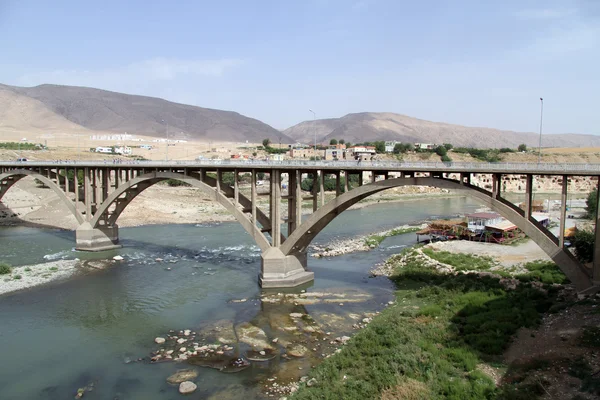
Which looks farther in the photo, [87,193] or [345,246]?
→ [87,193]

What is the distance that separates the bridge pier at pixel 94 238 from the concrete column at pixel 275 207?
1938cm

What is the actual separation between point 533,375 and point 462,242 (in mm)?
24277

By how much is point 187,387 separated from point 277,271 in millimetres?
12763

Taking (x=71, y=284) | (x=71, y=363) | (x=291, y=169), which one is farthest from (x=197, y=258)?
(x=71, y=363)

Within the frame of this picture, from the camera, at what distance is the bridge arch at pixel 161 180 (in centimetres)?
2930

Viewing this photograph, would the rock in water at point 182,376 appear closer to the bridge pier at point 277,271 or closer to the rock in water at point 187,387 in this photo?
the rock in water at point 187,387

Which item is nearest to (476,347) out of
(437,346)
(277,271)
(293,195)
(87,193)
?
(437,346)

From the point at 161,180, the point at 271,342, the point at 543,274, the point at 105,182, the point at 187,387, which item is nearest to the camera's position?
the point at 187,387

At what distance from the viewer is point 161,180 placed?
39438 mm

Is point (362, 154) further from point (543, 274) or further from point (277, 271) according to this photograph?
point (543, 274)

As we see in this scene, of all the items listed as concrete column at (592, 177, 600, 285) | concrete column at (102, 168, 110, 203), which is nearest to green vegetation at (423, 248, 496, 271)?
concrete column at (592, 177, 600, 285)

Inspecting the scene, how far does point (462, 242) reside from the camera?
37.2 m

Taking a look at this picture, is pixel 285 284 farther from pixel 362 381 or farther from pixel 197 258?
pixel 362 381

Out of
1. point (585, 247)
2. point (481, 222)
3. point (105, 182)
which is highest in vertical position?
point (105, 182)
